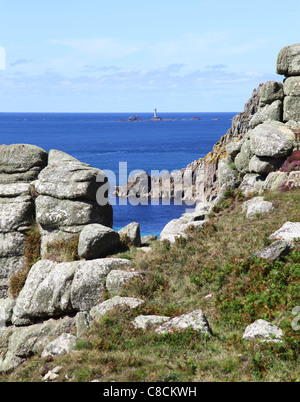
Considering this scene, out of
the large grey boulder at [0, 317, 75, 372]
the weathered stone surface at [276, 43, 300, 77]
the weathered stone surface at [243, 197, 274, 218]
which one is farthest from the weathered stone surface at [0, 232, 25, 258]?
the weathered stone surface at [276, 43, 300, 77]

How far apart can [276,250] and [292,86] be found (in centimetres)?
1788

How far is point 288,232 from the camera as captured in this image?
20734mm

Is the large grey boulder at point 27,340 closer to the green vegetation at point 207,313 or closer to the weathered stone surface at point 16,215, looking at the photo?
the green vegetation at point 207,313

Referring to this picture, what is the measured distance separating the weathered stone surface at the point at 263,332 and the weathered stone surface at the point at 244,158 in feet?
62.2

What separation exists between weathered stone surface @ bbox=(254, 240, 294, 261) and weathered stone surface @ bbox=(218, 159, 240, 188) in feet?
47.0

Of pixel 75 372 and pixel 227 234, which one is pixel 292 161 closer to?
pixel 227 234

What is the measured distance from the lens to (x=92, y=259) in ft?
80.6

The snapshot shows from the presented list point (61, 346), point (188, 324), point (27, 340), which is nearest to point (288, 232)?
point (188, 324)

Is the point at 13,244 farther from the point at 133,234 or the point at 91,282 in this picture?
the point at 91,282

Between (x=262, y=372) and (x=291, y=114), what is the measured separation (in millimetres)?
23525

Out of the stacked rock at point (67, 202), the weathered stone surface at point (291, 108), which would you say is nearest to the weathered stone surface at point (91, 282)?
the stacked rock at point (67, 202)

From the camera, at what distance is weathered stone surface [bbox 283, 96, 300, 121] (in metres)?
31.9

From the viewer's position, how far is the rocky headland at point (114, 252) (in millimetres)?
17312
